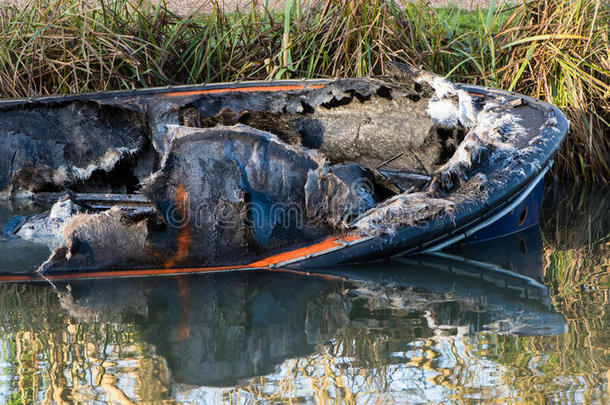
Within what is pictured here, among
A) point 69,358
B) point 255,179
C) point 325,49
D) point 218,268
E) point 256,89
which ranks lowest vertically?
point 69,358

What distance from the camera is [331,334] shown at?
2.69m

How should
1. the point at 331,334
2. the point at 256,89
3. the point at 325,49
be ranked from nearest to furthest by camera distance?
the point at 331,334
the point at 256,89
the point at 325,49

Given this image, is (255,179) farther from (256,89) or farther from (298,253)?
(256,89)

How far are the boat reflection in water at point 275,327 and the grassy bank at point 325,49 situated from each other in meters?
1.71

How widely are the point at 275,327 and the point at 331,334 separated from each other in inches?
8.3

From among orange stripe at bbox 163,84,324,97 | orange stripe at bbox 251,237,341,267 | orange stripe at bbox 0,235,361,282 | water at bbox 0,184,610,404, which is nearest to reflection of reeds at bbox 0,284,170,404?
water at bbox 0,184,610,404

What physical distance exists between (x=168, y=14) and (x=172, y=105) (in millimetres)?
1657

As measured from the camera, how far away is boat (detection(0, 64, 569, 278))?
3.22 m

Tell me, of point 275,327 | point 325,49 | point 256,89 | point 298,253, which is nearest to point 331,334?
A: point 275,327

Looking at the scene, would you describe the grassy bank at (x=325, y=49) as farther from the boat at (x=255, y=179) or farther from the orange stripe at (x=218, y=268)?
the orange stripe at (x=218, y=268)

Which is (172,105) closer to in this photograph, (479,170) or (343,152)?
(343,152)

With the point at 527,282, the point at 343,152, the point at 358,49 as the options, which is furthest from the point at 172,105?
Result: the point at 527,282

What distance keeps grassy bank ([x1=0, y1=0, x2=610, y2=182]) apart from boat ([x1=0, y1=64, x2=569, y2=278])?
2.56 ft

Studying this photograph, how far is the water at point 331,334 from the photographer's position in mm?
2270
